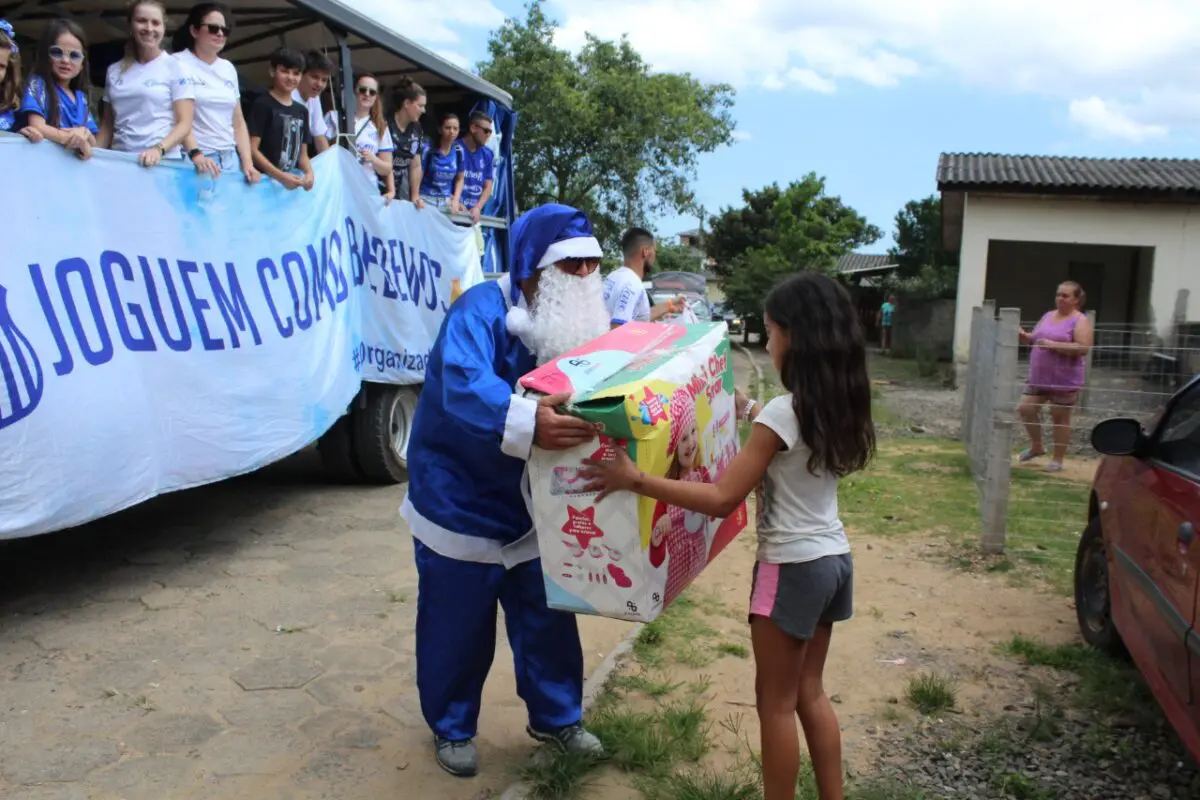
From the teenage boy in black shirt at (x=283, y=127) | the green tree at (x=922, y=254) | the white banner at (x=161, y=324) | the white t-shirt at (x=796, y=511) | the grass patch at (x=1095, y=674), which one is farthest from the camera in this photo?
the green tree at (x=922, y=254)

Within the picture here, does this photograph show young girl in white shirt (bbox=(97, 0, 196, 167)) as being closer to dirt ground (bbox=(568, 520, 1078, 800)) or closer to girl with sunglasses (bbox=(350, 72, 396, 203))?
girl with sunglasses (bbox=(350, 72, 396, 203))

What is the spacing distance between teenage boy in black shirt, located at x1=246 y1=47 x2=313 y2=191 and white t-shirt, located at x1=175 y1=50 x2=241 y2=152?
0.34 m

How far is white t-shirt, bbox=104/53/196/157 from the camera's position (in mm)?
4723

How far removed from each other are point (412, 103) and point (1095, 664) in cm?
589

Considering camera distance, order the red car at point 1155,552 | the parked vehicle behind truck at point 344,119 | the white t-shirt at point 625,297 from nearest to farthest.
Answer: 1. the red car at point 1155,552
2. the white t-shirt at point 625,297
3. the parked vehicle behind truck at point 344,119

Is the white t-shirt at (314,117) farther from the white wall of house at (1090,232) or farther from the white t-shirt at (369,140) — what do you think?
the white wall of house at (1090,232)

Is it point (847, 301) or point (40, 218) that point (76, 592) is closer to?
point (40, 218)

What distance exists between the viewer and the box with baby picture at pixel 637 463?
7.59 ft

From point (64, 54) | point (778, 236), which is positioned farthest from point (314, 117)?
point (778, 236)

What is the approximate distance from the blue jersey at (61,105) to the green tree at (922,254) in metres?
20.9

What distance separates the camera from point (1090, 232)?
15930 millimetres

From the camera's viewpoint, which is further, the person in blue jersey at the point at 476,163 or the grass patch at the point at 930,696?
the person in blue jersey at the point at 476,163

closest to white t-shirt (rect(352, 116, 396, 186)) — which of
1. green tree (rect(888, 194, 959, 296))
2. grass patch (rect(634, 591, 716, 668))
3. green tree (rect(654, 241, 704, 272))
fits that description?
grass patch (rect(634, 591, 716, 668))

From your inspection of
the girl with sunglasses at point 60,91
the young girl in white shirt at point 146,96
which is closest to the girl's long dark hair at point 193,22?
the young girl in white shirt at point 146,96
